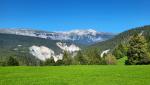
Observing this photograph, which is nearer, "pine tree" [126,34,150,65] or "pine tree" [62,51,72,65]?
"pine tree" [126,34,150,65]

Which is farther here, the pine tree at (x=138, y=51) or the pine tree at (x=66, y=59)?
the pine tree at (x=66, y=59)

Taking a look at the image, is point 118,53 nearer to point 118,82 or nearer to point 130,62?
point 130,62

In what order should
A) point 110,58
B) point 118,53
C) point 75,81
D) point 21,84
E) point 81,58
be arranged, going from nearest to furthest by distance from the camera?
point 21,84 → point 75,81 → point 110,58 → point 81,58 → point 118,53

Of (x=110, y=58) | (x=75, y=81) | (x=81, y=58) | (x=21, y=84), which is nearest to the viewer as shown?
(x=21, y=84)

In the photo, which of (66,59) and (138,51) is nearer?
(138,51)

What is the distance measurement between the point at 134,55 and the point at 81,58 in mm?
52108

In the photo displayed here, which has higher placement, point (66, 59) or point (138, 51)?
point (66, 59)

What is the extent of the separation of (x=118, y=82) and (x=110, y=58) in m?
98.3

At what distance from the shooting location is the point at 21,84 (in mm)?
23312

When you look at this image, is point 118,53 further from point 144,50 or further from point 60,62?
point 144,50

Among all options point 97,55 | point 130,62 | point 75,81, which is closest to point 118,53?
point 97,55

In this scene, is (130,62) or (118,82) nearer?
(118,82)

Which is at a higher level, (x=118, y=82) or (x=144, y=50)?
(x=144, y=50)

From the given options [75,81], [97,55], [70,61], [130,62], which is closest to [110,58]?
[97,55]
